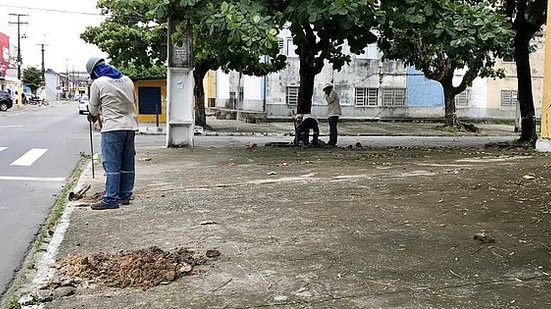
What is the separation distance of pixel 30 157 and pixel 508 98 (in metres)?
29.8

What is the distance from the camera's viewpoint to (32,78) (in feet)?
276

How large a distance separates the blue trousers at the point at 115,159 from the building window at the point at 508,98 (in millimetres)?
32443

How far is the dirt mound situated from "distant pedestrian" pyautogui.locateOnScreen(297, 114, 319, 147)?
10.9m

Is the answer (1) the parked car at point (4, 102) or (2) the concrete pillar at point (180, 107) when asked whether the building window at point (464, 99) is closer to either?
(2) the concrete pillar at point (180, 107)

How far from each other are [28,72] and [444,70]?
70736 millimetres

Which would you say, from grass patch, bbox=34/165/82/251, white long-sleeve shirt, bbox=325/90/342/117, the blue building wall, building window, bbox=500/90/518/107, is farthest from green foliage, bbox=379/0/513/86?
building window, bbox=500/90/518/107

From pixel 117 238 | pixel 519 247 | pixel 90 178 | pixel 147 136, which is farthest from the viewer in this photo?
pixel 147 136

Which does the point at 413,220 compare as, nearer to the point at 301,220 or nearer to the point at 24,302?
the point at 301,220

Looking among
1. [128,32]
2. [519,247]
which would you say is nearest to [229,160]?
[519,247]

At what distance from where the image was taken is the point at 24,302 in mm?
4219

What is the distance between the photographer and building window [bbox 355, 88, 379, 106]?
35000 millimetres

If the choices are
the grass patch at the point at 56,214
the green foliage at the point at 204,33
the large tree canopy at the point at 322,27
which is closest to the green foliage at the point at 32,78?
the green foliage at the point at 204,33

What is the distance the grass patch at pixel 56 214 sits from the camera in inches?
247

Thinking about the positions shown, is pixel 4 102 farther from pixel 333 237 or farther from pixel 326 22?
pixel 333 237
